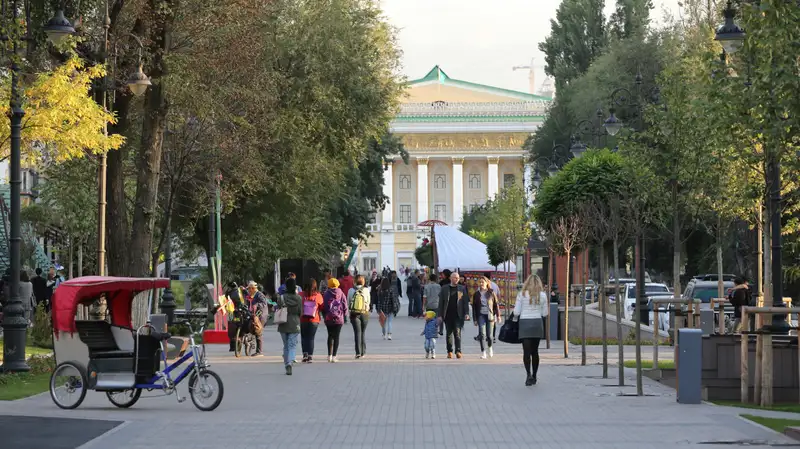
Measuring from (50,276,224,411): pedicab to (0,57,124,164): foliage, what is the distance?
22.8ft

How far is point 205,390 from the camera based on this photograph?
674 inches

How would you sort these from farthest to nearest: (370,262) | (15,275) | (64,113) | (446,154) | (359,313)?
(370,262), (446,154), (359,313), (64,113), (15,275)

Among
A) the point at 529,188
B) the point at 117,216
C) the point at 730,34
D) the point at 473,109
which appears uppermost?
the point at 473,109

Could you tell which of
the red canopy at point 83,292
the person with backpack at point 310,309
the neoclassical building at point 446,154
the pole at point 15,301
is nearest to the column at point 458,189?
the neoclassical building at point 446,154

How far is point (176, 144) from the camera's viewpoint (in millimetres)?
36312

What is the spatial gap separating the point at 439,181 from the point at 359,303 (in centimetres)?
11700

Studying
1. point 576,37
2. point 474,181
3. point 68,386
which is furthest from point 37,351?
point 474,181

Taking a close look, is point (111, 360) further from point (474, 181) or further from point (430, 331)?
point (474, 181)

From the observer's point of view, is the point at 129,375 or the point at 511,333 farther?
the point at 511,333

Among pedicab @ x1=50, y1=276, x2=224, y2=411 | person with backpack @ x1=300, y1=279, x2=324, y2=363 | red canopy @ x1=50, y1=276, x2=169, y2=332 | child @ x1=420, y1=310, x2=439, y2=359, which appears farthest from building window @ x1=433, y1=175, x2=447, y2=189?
pedicab @ x1=50, y1=276, x2=224, y2=411

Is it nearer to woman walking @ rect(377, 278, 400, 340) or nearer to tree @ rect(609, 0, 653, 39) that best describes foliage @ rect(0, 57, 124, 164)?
woman walking @ rect(377, 278, 400, 340)

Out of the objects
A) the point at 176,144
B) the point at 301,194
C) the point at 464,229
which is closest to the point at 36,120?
the point at 176,144

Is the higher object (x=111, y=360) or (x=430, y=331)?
(x=111, y=360)

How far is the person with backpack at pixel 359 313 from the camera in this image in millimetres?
28781
